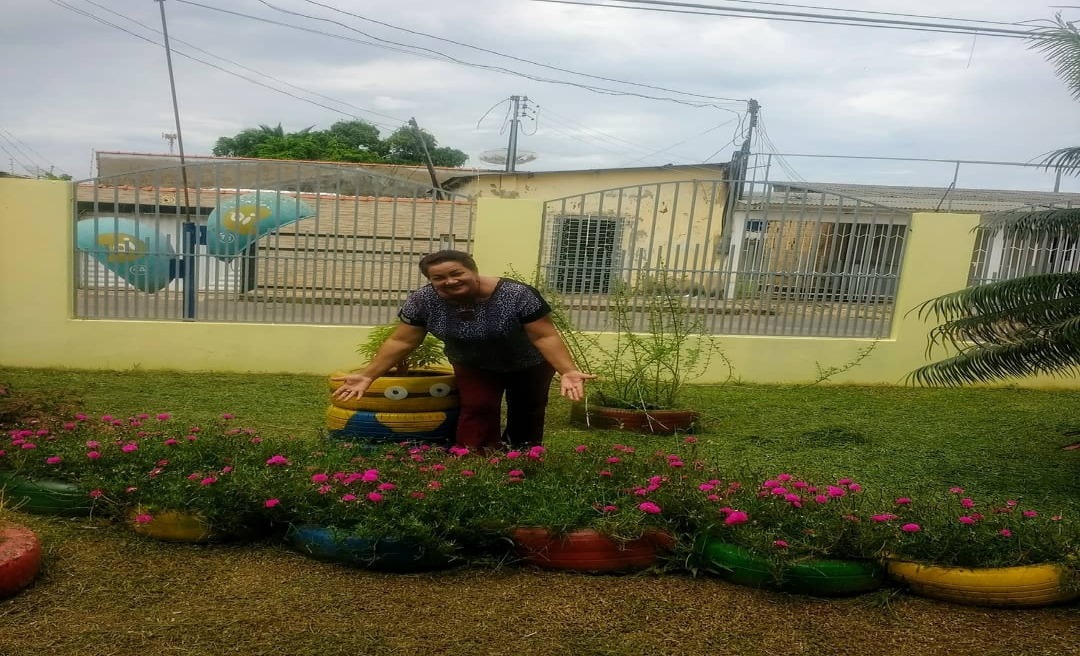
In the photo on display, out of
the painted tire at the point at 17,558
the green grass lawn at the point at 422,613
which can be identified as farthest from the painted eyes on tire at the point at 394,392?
the painted tire at the point at 17,558

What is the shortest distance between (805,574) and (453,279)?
2.08 metres

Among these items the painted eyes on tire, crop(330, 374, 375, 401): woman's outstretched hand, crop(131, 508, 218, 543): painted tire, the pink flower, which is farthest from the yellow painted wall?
the pink flower

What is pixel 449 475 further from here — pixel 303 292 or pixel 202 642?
pixel 303 292

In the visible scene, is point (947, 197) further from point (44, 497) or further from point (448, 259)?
point (44, 497)

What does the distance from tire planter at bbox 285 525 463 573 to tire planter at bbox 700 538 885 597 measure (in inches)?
43.2

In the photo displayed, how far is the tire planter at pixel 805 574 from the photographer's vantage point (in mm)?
3377

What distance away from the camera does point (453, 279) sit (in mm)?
4340

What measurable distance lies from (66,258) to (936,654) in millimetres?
8086

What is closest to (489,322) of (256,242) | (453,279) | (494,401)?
(453,279)

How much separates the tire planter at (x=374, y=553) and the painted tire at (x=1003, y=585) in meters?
1.87

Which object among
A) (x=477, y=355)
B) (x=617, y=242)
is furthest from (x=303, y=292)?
(x=477, y=355)

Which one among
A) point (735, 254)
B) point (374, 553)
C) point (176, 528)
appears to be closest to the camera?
point (374, 553)

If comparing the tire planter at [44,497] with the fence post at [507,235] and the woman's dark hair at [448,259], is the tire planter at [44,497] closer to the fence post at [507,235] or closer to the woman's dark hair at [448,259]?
the woman's dark hair at [448,259]

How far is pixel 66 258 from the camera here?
8383mm
